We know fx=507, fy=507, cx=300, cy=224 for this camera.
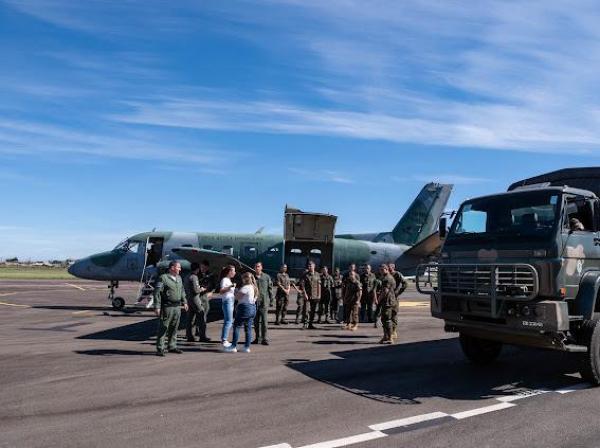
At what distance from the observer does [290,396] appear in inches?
284

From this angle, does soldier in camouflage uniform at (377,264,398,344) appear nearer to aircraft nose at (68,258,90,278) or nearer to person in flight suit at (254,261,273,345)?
person in flight suit at (254,261,273,345)

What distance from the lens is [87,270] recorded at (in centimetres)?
2255

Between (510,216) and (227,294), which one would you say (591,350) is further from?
(227,294)

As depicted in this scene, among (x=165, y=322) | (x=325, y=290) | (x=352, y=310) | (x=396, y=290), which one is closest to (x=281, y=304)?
(x=325, y=290)

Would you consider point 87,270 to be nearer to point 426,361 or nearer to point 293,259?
point 293,259

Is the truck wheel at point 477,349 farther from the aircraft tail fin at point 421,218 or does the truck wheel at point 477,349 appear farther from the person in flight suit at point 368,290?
the aircraft tail fin at point 421,218

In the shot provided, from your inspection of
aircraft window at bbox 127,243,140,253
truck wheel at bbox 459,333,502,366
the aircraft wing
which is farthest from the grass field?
truck wheel at bbox 459,333,502,366

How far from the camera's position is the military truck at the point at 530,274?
292 inches

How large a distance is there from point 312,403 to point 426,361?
3811 millimetres

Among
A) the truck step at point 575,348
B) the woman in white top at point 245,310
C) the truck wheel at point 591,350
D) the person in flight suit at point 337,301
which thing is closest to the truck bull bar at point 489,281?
the truck step at point 575,348

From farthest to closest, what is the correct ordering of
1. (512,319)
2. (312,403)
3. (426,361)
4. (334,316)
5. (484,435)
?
(334,316), (426,361), (512,319), (312,403), (484,435)

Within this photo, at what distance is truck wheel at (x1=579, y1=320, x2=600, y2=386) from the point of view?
7.47 meters

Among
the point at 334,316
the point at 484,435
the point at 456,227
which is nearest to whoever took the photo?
the point at 484,435

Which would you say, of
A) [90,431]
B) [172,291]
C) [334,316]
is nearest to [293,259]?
[334,316]
